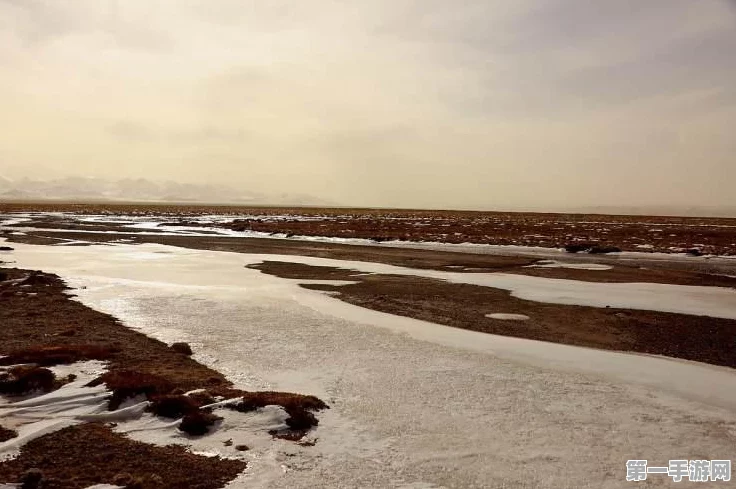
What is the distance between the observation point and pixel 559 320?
16.5 m

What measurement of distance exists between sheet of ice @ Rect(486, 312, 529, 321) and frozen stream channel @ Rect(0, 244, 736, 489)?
2556 millimetres

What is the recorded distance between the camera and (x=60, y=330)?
46.4 feet

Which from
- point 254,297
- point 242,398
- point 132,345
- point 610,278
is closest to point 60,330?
point 132,345

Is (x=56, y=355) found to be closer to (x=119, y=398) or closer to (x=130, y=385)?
(x=130, y=385)

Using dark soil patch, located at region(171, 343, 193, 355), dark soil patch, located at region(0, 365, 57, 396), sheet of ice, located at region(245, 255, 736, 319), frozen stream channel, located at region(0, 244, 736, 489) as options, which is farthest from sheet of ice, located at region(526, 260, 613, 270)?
dark soil patch, located at region(0, 365, 57, 396)

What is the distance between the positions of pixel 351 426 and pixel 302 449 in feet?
3.37

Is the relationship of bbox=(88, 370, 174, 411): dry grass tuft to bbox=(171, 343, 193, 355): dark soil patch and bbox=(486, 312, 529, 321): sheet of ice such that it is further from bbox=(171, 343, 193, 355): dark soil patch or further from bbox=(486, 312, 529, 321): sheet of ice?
bbox=(486, 312, 529, 321): sheet of ice

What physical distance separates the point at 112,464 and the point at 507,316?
13130 mm

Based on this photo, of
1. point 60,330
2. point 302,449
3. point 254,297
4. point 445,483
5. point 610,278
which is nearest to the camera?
point 445,483

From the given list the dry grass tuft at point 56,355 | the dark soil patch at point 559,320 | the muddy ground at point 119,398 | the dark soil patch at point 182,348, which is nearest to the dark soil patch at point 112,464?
the muddy ground at point 119,398

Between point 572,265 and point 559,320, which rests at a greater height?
point 572,265

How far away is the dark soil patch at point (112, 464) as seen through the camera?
645cm

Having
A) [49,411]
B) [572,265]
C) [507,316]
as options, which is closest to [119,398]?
[49,411]

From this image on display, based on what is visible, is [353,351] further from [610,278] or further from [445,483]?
[610,278]
